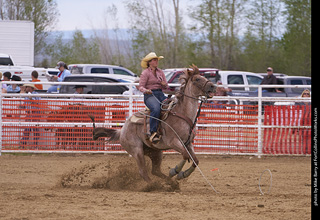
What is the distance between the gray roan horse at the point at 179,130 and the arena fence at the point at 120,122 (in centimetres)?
478

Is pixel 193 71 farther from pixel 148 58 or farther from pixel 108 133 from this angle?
pixel 108 133

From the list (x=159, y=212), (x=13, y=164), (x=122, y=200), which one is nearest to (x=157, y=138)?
(x=122, y=200)

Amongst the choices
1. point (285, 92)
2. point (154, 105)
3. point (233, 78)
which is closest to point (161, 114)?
point (154, 105)

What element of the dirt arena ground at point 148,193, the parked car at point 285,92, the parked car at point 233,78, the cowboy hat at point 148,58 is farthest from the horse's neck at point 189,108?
the parked car at point 233,78

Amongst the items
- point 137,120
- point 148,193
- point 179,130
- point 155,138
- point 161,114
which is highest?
point 161,114

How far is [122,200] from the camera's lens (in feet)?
26.2

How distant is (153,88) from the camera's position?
956cm

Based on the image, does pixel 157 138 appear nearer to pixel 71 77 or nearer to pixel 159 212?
pixel 159 212

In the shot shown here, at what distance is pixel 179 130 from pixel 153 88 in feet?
3.01

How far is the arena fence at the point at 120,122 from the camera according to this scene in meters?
14.6

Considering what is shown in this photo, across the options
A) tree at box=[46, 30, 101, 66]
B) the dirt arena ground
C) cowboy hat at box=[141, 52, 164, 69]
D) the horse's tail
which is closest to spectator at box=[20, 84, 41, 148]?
the dirt arena ground

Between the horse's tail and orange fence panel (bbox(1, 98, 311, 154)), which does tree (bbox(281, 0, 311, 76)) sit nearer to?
orange fence panel (bbox(1, 98, 311, 154))

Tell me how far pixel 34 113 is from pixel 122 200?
7441 millimetres

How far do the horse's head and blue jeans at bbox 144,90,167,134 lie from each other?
0.43 metres
